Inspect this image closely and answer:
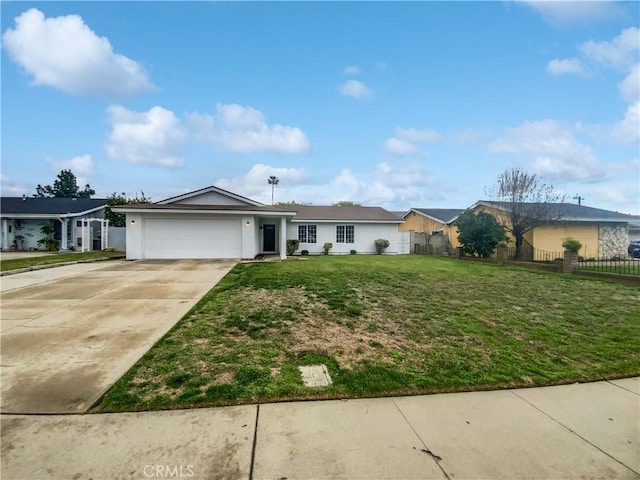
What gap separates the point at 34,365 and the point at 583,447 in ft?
19.3

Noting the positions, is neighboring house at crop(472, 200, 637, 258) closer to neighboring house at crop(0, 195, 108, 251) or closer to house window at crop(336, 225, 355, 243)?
house window at crop(336, 225, 355, 243)

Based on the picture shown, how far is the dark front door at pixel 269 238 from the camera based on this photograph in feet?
73.5

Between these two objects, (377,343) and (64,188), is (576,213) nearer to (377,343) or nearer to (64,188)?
(377,343)

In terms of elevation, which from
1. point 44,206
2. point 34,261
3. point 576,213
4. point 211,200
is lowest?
point 34,261

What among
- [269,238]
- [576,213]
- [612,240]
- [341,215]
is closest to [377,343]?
[269,238]

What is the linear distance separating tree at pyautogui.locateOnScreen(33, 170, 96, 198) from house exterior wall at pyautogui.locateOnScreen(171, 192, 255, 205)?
4816 centimetres

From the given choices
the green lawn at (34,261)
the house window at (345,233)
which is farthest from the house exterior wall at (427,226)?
the green lawn at (34,261)

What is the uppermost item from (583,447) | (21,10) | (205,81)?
(205,81)

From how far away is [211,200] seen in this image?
19266mm

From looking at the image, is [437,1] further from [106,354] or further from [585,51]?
[106,354]

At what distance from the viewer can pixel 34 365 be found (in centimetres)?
401

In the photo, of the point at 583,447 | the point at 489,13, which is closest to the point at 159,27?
the point at 489,13

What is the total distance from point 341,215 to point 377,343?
737 inches

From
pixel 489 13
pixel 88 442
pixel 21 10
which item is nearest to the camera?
pixel 88 442
